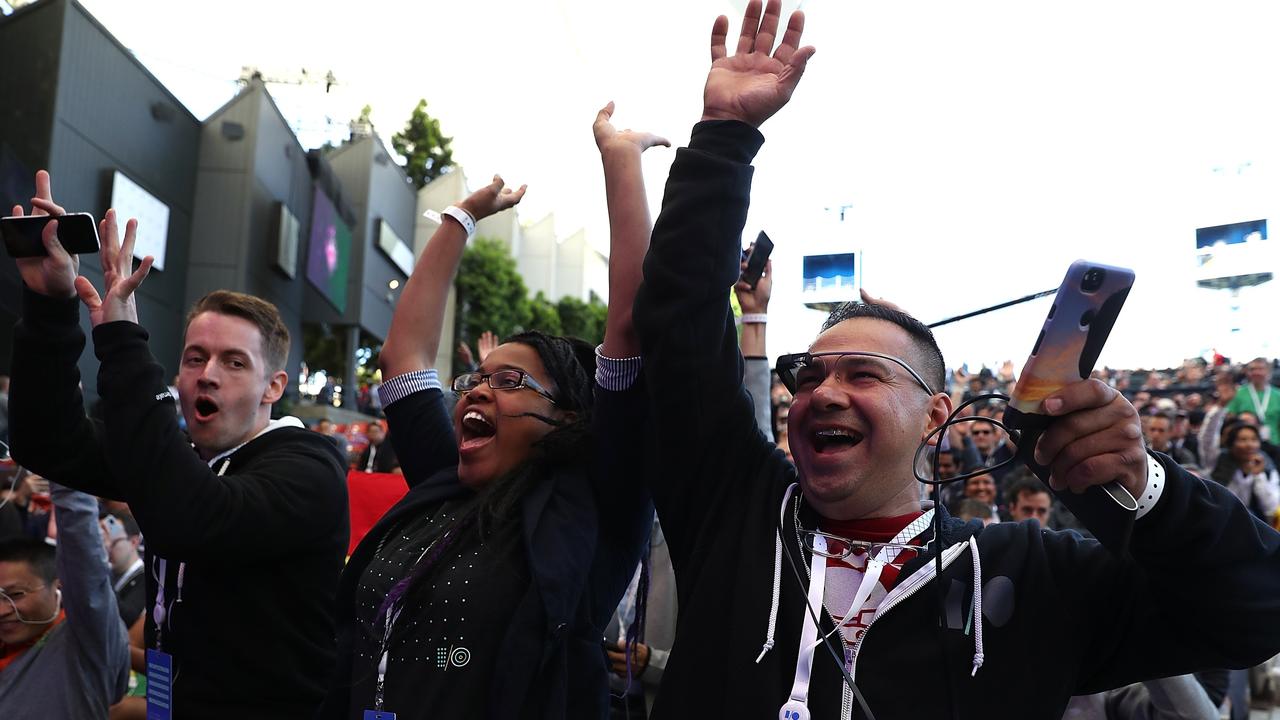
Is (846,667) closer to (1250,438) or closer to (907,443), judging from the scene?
(907,443)

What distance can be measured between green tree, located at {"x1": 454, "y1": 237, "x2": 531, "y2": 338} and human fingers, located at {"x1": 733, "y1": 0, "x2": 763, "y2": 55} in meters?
37.4

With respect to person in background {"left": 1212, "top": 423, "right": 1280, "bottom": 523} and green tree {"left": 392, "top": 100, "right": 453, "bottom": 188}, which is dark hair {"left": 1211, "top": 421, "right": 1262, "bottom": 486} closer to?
person in background {"left": 1212, "top": 423, "right": 1280, "bottom": 523}

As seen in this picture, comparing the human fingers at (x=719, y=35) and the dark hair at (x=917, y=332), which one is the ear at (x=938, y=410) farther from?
the human fingers at (x=719, y=35)

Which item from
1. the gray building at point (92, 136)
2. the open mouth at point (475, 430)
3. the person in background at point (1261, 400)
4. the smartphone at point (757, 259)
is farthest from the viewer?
the gray building at point (92, 136)

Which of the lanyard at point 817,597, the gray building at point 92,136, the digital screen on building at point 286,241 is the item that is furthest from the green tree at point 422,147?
the lanyard at point 817,597

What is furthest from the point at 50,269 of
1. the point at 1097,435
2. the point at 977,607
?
the point at 1097,435

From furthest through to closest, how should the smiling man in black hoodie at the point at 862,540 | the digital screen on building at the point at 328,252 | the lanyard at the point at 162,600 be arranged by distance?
the digital screen on building at the point at 328,252 → the lanyard at the point at 162,600 → the smiling man in black hoodie at the point at 862,540

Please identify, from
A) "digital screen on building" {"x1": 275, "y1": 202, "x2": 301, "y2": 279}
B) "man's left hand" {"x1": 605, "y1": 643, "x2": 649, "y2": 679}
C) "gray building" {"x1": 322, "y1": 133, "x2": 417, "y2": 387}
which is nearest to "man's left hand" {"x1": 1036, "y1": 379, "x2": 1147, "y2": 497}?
"man's left hand" {"x1": 605, "y1": 643, "x2": 649, "y2": 679}

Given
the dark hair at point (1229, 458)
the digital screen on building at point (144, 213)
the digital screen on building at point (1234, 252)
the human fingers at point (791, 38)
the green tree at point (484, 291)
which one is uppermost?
the green tree at point (484, 291)

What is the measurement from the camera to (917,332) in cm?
208

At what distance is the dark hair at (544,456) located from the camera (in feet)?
6.95

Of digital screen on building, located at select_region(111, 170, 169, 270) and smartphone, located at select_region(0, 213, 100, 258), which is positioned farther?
digital screen on building, located at select_region(111, 170, 169, 270)

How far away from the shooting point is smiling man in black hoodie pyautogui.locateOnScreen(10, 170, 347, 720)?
2258 mm

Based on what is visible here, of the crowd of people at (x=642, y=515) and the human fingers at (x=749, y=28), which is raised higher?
the human fingers at (x=749, y=28)
